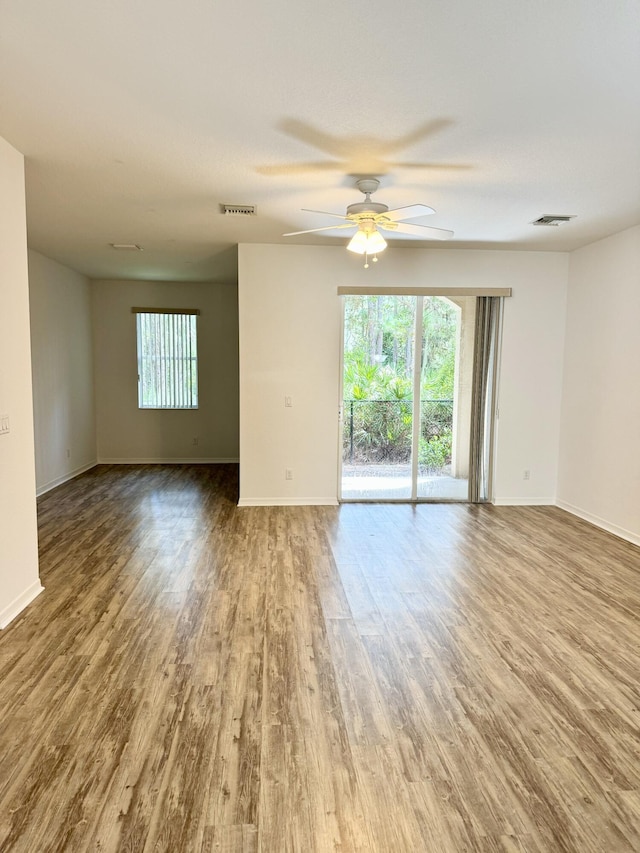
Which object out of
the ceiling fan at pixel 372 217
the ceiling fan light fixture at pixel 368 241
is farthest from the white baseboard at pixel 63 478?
the ceiling fan light fixture at pixel 368 241

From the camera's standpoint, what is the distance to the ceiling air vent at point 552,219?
12.9ft

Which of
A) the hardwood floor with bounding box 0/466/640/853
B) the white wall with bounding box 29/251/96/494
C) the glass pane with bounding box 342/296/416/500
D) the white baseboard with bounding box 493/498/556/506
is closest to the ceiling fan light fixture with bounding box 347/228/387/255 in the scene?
the glass pane with bounding box 342/296/416/500

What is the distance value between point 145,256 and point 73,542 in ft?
10.9

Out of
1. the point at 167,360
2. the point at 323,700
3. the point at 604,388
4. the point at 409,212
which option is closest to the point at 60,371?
the point at 167,360

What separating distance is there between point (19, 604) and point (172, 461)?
4.89 m

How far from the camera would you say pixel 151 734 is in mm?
Result: 1867

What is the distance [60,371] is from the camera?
20.0 feet

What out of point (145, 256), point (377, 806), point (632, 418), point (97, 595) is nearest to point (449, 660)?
Answer: point (377, 806)

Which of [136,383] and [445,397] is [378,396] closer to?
[445,397]

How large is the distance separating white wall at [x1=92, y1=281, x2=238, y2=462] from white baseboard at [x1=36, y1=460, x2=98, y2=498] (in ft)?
1.57

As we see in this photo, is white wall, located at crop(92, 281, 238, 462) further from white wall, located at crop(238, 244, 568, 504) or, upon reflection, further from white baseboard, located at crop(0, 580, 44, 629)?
white baseboard, located at crop(0, 580, 44, 629)

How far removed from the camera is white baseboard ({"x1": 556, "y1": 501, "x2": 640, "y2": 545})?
13.7 feet

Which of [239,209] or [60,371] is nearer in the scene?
[239,209]

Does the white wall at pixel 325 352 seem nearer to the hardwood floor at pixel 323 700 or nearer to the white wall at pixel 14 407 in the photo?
the hardwood floor at pixel 323 700
